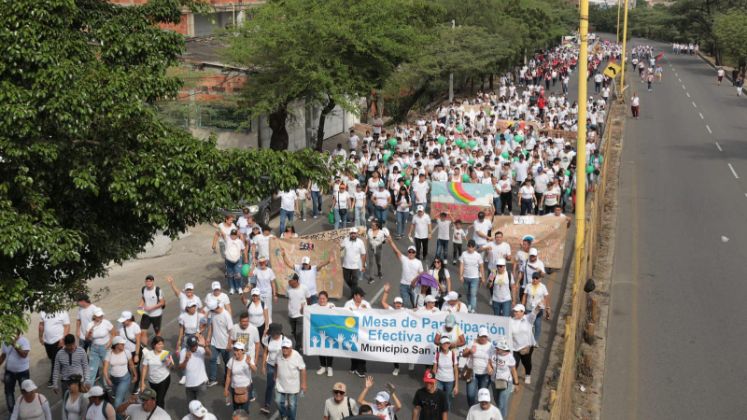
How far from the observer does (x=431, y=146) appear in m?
27.0

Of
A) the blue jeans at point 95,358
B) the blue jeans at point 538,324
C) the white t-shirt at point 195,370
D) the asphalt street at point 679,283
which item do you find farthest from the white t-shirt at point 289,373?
the blue jeans at point 538,324

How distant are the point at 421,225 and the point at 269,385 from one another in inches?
289

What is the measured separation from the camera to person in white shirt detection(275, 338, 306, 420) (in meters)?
11.4

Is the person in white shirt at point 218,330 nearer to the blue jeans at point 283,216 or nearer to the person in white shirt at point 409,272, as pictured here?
the person in white shirt at point 409,272

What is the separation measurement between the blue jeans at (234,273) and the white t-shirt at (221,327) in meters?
4.84

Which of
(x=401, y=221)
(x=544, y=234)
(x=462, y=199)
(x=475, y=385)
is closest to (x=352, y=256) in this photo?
(x=544, y=234)

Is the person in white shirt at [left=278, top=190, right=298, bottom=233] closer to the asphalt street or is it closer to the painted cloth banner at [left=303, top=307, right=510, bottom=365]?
the asphalt street

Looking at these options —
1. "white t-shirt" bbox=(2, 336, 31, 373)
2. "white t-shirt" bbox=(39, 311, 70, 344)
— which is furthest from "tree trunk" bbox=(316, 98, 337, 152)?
"white t-shirt" bbox=(2, 336, 31, 373)

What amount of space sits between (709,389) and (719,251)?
8525mm

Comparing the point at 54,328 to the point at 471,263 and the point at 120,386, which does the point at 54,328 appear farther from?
the point at 471,263

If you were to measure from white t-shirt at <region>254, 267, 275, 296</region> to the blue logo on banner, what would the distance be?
1612 mm

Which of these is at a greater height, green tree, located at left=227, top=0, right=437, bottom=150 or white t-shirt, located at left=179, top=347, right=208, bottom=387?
green tree, located at left=227, top=0, right=437, bottom=150

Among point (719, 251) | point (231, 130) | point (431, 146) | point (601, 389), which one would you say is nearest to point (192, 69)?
point (231, 130)

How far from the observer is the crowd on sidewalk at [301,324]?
11.0 metres
